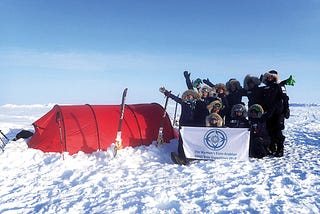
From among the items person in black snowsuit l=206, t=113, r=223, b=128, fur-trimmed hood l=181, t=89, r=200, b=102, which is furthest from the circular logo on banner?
fur-trimmed hood l=181, t=89, r=200, b=102

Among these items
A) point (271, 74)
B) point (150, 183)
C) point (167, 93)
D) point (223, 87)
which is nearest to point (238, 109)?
point (223, 87)

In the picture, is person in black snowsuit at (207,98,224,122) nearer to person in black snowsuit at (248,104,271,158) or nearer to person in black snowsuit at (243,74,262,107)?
person in black snowsuit at (248,104,271,158)

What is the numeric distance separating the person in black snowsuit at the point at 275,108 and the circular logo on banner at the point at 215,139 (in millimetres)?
1554

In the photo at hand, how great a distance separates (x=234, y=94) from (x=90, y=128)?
4.58m

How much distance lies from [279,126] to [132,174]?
4.41 metres

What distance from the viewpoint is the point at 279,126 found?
8.90 m

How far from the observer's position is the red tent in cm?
919

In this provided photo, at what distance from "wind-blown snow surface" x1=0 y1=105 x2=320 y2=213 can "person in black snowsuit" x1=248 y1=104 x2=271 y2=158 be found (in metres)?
0.31

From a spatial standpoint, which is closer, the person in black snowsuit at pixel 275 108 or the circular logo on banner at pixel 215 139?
the circular logo on banner at pixel 215 139

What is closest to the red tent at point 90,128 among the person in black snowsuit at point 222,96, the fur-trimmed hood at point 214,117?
the person in black snowsuit at point 222,96

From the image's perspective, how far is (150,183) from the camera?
665 cm

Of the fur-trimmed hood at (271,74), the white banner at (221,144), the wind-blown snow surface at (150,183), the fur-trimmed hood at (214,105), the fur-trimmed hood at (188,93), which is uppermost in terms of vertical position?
the fur-trimmed hood at (271,74)

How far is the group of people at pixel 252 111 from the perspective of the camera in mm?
8680

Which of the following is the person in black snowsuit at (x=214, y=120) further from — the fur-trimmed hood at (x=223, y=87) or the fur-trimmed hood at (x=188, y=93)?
the fur-trimmed hood at (x=223, y=87)
